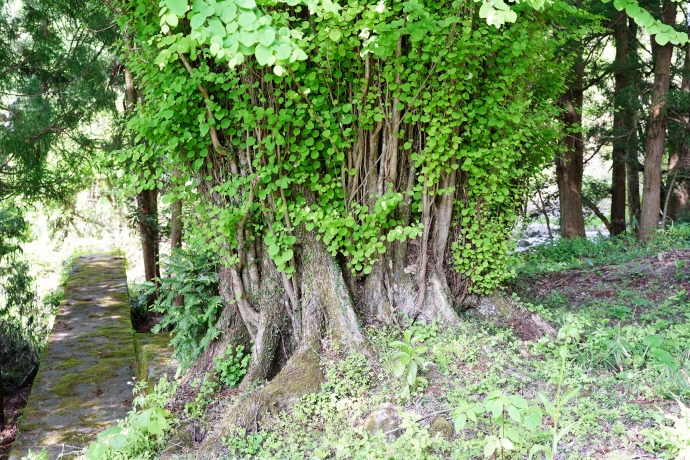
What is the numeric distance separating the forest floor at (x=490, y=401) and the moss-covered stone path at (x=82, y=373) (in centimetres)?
134

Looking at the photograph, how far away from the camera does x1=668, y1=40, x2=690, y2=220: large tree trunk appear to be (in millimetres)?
9477

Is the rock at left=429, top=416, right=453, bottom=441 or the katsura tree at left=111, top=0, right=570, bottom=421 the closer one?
the rock at left=429, top=416, right=453, bottom=441

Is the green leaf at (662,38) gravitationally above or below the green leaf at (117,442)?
above

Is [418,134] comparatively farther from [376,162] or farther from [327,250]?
[327,250]

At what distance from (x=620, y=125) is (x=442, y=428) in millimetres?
9146

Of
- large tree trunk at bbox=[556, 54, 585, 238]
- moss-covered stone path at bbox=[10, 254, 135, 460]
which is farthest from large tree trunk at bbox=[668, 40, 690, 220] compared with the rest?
moss-covered stone path at bbox=[10, 254, 135, 460]

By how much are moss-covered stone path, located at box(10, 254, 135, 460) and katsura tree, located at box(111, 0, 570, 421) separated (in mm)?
1367

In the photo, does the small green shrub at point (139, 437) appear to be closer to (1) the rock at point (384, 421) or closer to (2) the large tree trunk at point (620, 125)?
(1) the rock at point (384, 421)

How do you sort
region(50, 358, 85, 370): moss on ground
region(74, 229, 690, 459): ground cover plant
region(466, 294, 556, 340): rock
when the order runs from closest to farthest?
region(74, 229, 690, 459): ground cover plant
region(466, 294, 556, 340): rock
region(50, 358, 85, 370): moss on ground

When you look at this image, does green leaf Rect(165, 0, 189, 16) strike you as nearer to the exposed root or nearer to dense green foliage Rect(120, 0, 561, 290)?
dense green foliage Rect(120, 0, 561, 290)

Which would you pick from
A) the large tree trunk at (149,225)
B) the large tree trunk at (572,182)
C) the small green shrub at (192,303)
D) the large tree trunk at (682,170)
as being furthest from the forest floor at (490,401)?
the large tree trunk at (682,170)

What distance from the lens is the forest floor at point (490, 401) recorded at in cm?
260

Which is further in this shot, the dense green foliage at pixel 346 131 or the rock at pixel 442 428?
the dense green foliage at pixel 346 131

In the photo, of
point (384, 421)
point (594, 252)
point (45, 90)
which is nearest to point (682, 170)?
point (594, 252)
